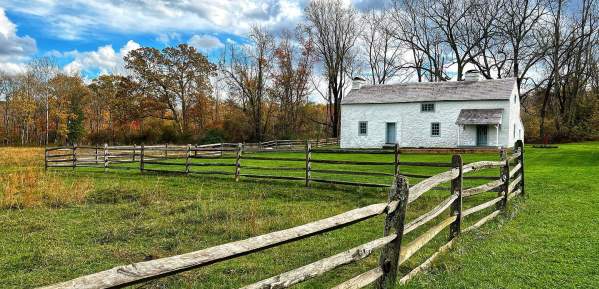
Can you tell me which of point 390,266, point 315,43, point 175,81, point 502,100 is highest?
point 315,43

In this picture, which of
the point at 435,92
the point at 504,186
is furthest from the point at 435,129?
the point at 504,186

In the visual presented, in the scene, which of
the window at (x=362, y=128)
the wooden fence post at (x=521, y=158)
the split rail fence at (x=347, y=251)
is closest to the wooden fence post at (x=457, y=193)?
the split rail fence at (x=347, y=251)

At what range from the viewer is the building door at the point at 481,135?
3045cm

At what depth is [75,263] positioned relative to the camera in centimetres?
575

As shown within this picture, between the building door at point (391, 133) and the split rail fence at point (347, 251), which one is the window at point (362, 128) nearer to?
the building door at point (391, 133)

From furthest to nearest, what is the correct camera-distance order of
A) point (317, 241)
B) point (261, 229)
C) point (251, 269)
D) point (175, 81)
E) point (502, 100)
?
point (175, 81) < point (502, 100) < point (261, 229) < point (317, 241) < point (251, 269)

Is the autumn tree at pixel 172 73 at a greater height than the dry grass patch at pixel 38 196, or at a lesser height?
greater

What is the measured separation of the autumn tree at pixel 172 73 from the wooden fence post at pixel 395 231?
148 ft

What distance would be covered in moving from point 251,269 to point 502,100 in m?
29.0

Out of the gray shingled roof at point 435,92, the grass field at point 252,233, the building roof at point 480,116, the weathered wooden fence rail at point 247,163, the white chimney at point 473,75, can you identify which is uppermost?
the white chimney at point 473,75

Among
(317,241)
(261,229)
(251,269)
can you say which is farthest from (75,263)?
(317,241)

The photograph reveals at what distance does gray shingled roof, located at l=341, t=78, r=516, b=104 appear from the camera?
3067 centimetres

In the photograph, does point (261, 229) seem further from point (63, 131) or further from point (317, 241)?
point (63, 131)

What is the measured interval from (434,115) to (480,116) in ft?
11.1
